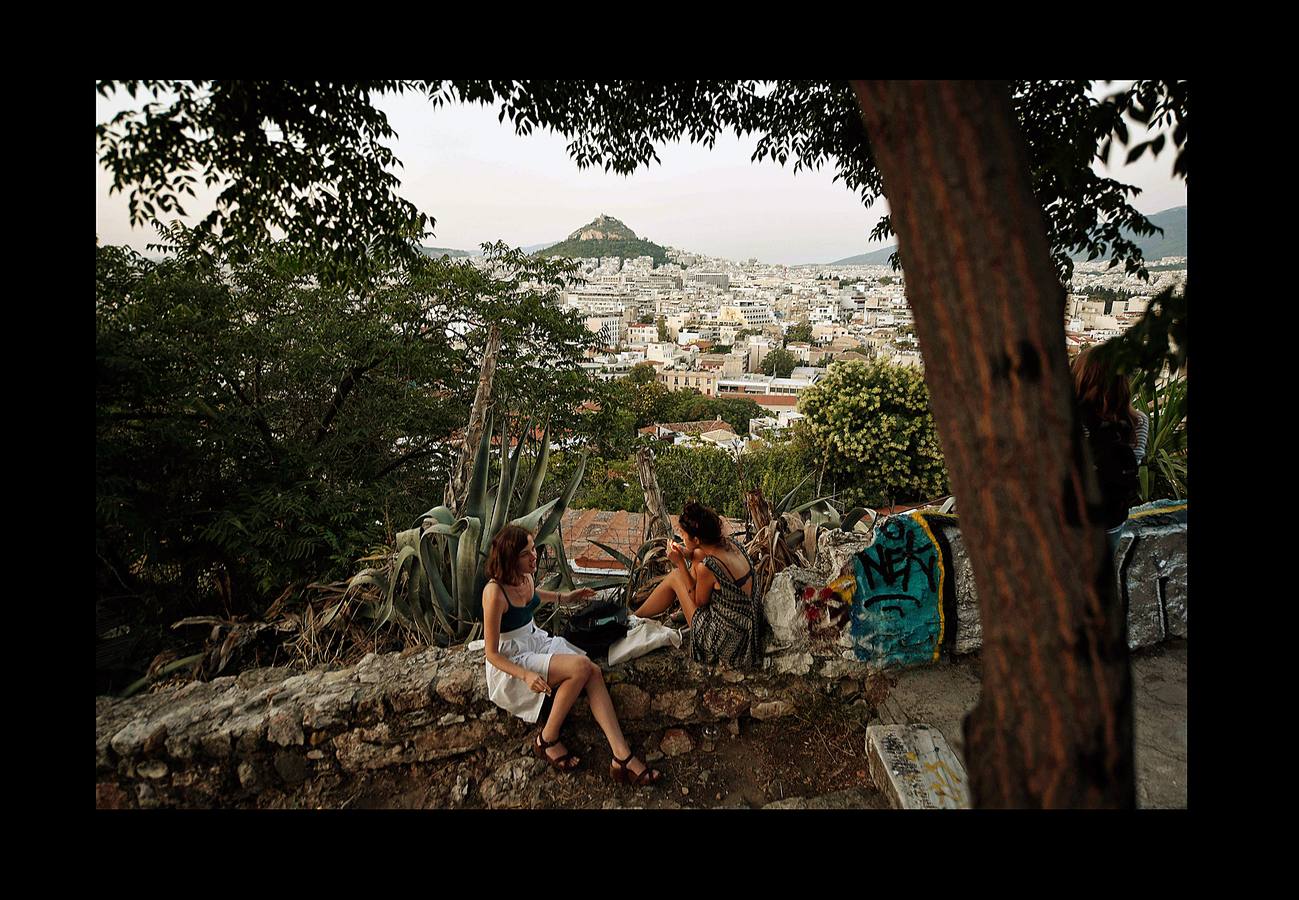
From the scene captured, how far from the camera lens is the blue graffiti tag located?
249 centimetres

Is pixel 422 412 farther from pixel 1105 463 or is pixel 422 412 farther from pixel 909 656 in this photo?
pixel 1105 463

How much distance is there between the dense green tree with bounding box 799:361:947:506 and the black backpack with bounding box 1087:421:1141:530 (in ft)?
20.3

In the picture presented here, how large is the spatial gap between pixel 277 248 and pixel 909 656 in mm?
4110

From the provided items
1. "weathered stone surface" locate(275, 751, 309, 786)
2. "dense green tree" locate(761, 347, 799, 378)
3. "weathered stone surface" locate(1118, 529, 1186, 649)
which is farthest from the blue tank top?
"dense green tree" locate(761, 347, 799, 378)

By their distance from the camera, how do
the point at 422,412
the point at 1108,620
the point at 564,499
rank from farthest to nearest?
the point at 422,412 < the point at 564,499 < the point at 1108,620

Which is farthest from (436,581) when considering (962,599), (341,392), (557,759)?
(341,392)

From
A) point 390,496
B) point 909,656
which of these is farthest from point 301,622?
point 909,656

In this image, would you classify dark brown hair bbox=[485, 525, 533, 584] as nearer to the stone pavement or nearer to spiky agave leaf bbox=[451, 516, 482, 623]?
spiky agave leaf bbox=[451, 516, 482, 623]

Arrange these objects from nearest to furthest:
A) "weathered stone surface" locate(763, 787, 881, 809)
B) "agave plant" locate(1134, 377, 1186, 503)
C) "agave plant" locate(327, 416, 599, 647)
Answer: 1. "weathered stone surface" locate(763, 787, 881, 809)
2. "agave plant" locate(327, 416, 599, 647)
3. "agave plant" locate(1134, 377, 1186, 503)

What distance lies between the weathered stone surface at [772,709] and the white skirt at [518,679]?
0.73m

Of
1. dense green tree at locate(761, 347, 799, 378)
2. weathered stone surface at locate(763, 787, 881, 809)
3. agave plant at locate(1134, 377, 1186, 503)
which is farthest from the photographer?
dense green tree at locate(761, 347, 799, 378)

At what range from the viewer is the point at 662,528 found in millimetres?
3307

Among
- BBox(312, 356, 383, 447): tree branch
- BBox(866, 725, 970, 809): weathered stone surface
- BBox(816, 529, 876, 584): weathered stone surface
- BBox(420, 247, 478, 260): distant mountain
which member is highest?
BBox(420, 247, 478, 260): distant mountain

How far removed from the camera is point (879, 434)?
8688mm
